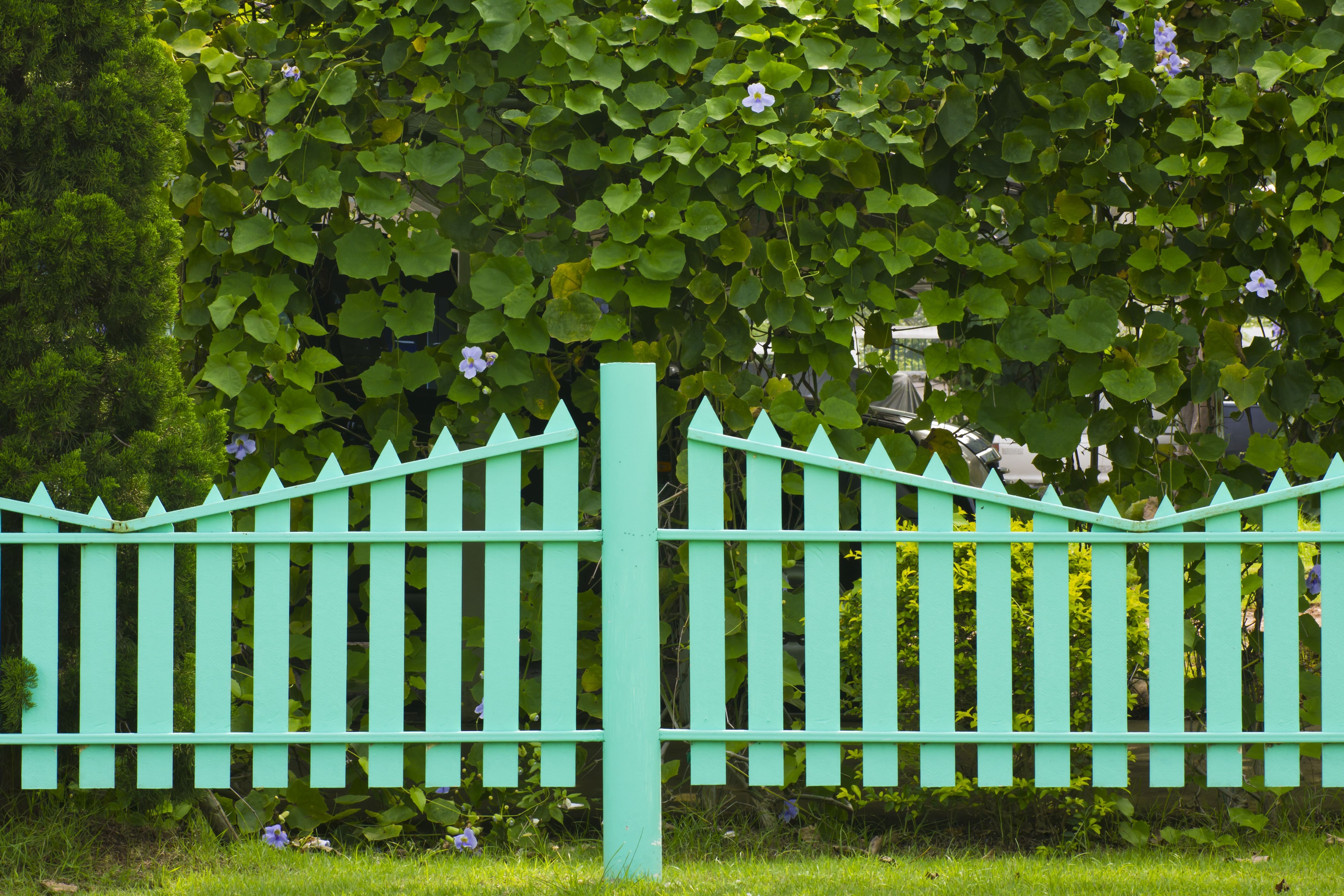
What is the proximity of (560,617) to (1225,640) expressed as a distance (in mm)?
1504

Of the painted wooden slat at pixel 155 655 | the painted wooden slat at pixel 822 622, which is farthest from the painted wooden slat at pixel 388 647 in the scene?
the painted wooden slat at pixel 822 622

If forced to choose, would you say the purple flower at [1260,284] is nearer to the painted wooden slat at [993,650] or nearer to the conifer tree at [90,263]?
the painted wooden slat at [993,650]

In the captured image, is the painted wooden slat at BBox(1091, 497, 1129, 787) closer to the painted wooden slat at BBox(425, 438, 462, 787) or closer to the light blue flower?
the painted wooden slat at BBox(425, 438, 462, 787)

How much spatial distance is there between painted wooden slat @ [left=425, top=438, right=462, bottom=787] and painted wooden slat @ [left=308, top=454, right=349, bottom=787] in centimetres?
6

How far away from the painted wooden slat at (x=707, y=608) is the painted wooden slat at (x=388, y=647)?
646mm

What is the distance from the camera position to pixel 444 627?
254cm

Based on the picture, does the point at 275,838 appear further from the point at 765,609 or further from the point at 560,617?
the point at 765,609

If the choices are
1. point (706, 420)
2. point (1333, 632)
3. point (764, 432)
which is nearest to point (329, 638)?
point (706, 420)

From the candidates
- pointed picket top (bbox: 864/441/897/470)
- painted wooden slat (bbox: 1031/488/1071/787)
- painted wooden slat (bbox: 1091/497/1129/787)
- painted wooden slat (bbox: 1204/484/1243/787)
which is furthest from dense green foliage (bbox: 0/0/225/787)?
painted wooden slat (bbox: 1204/484/1243/787)

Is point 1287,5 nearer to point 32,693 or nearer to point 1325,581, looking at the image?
point 1325,581

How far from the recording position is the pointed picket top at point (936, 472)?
2.54 meters

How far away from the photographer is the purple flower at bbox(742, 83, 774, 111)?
2.88 m

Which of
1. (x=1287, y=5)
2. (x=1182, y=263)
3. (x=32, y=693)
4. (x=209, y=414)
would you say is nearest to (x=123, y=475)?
(x=209, y=414)

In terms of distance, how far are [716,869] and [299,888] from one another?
0.95 m
